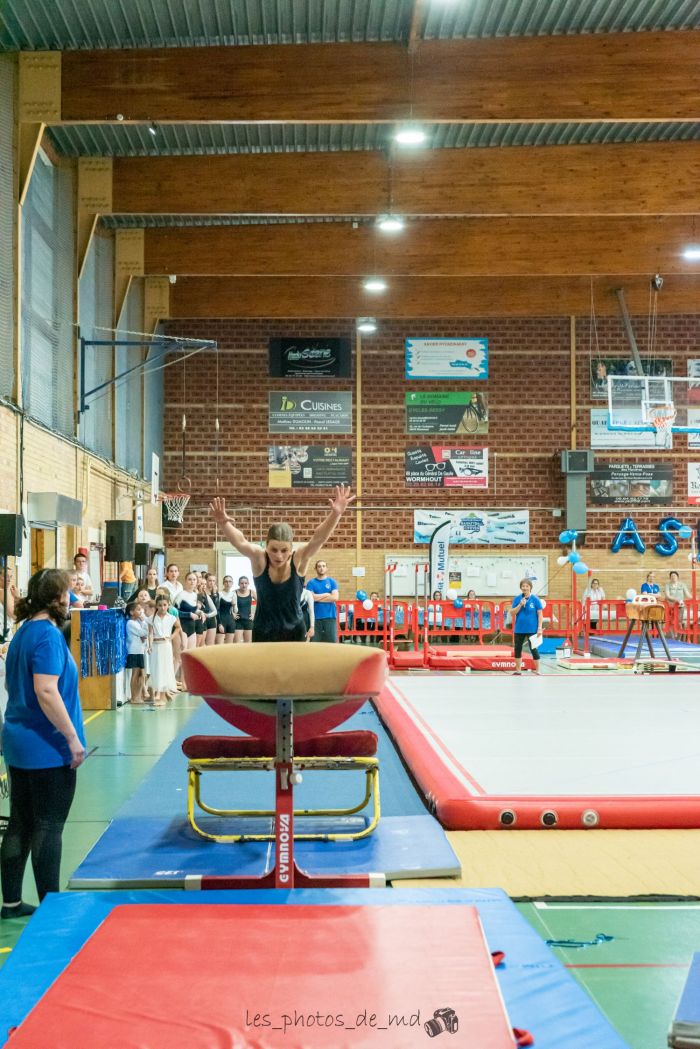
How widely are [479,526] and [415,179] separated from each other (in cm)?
930

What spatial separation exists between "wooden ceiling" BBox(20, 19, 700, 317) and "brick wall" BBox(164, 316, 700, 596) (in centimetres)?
148

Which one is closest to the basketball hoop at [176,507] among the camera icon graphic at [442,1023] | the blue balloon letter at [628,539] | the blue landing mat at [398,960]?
the blue balloon letter at [628,539]

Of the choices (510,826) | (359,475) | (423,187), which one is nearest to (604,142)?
(423,187)

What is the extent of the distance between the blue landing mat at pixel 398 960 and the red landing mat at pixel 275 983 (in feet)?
0.25

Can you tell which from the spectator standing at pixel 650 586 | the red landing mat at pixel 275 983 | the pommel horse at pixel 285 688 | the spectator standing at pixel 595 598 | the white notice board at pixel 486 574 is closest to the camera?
the red landing mat at pixel 275 983

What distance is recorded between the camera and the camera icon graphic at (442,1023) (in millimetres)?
2336

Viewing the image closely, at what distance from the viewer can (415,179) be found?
528 inches

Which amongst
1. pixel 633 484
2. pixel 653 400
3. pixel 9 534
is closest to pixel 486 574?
pixel 633 484

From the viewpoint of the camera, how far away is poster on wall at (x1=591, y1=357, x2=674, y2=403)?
69.7ft

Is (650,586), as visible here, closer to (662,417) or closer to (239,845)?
(662,417)

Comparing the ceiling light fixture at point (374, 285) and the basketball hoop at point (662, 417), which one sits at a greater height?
the ceiling light fixture at point (374, 285)

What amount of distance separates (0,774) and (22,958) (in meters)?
3.53

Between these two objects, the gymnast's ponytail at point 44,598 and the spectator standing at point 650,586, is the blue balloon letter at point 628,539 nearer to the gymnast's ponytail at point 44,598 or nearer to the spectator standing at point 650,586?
the spectator standing at point 650,586

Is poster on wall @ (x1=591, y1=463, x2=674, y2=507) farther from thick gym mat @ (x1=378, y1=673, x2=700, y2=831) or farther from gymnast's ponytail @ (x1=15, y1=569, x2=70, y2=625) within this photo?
gymnast's ponytail @ (x1=15, y1=569, x2=70, y2=625)
